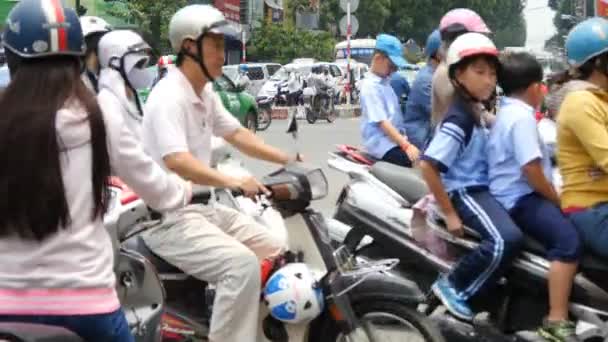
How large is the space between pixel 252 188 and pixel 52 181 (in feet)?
4.32

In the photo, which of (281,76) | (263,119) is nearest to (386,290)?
(263,119)

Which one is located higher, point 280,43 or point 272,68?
point 272,68

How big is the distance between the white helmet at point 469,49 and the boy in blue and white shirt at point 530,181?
171 mm

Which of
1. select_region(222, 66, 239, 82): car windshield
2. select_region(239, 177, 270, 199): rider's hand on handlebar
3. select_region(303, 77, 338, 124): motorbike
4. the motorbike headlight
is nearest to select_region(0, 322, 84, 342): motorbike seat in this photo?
select_region(239, 177, 270, 199): rider's hand on handlebar

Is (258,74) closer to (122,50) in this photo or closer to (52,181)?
(122,50)

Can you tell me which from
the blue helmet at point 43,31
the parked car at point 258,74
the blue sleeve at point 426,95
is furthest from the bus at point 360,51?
the blue helmet at point 43,31

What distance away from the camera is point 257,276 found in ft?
12.8

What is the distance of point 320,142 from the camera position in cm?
1694

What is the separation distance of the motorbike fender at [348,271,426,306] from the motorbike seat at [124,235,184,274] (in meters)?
0.75

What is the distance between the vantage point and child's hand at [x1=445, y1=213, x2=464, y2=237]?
13.6 ft

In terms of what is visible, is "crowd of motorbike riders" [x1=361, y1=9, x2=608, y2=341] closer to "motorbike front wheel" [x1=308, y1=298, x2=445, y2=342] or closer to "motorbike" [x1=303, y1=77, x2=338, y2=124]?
"motorbike front wheel" [x1=308, y1=298, x2=445, y2=342]

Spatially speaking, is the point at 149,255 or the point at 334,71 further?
the point at 334,71

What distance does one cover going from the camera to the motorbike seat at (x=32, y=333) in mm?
2309

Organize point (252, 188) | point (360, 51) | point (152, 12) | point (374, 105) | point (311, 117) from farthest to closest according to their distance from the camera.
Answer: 1. point (360, 51)
2. point (152, 12)
3. point (311, 117)
4. point (374, 105)
5. point (252, 188)
